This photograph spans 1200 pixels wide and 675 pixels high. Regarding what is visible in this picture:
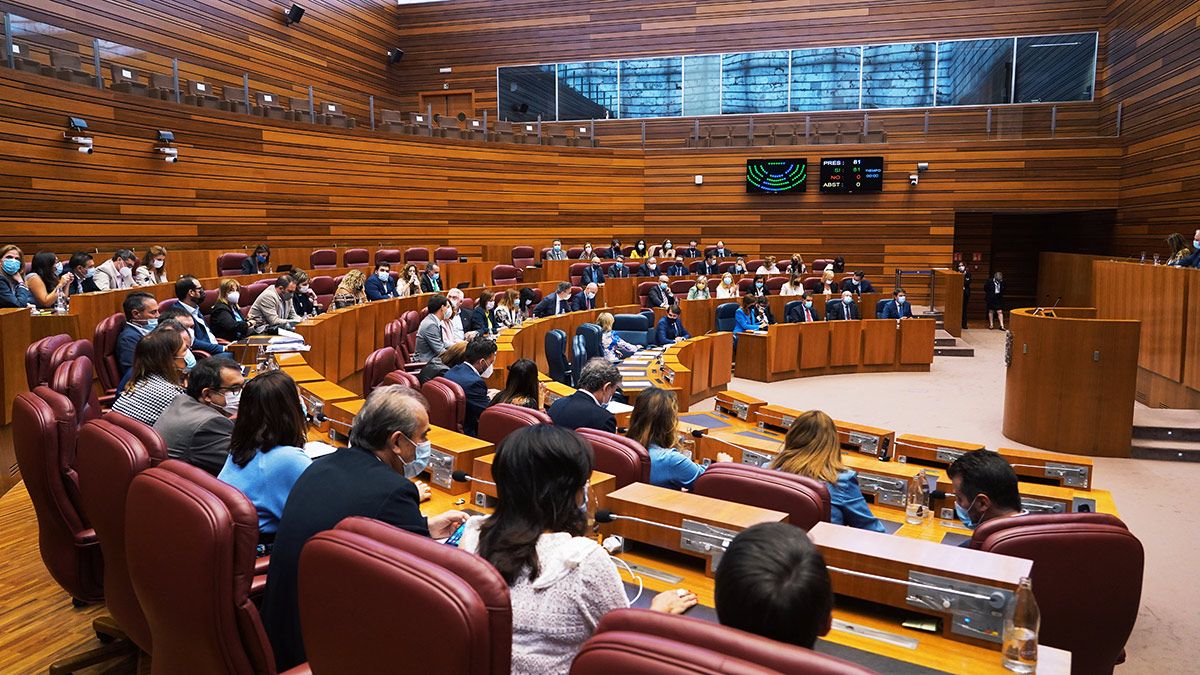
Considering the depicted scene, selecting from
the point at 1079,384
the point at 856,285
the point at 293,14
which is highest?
the point at 293,14

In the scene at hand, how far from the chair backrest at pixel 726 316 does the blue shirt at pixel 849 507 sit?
A: 843cm

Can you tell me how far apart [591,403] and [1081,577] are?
223 cm

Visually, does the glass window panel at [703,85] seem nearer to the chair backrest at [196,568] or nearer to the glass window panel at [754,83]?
the glass window panel at [754,83]

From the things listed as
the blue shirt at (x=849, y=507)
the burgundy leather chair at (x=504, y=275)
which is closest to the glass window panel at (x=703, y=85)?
the burgundy leather chair at (x=504, y=275)

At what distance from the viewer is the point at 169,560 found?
69.9 inches

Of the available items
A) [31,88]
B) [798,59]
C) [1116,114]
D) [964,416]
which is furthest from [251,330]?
[1116,114]

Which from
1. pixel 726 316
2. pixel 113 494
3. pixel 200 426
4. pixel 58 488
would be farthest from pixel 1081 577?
pixel 726 316

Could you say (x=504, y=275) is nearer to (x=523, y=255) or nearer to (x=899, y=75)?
(x=523, y=255)

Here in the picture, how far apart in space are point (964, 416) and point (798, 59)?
11.0 meters

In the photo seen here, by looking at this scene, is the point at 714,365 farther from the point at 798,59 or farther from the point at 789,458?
the point at 798,59

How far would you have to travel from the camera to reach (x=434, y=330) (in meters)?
7.22

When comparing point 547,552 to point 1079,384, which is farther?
point 1079,384

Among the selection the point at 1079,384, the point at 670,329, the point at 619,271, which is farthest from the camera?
the point at 619,271

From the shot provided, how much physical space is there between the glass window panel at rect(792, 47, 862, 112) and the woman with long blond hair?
15.4 meters
